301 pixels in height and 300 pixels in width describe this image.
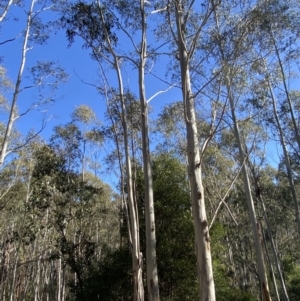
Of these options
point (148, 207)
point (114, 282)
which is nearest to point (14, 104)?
point (148, 207)

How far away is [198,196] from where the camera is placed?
3.61 m

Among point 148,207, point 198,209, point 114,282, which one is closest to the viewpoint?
point 198,209

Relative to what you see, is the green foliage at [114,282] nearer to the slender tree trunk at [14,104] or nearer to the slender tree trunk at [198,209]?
the slender tree trunk at [14,104]

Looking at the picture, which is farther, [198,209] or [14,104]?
[14,104]

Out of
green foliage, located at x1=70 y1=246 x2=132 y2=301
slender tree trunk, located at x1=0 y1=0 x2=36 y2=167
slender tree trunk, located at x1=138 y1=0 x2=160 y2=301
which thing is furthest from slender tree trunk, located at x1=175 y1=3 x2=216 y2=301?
green foliage, located at x1=70 y1=246 x2=132 y2=301

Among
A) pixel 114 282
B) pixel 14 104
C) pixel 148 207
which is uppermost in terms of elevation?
pixel 14 104

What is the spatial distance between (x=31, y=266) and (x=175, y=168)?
456 inches

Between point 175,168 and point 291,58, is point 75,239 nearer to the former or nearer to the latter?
point 175,168

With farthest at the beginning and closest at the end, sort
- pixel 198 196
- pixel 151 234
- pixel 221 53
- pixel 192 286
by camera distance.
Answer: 1. pixel 192 286
2. pixel 221 53
3. pixel 151 234
4. pixel 198 196

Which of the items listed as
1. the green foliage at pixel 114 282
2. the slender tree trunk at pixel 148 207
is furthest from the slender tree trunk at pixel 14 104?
the green foliage at pixel 114 282

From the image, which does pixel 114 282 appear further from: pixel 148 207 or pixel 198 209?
pixel 198 209

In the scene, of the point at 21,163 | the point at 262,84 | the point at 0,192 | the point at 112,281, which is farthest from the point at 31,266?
the point at 262,84

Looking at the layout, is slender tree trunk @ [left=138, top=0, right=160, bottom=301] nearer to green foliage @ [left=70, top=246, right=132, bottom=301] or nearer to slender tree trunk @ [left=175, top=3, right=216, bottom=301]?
slender tree trunk @ [left=175, top=3, right=216, bottom=301]

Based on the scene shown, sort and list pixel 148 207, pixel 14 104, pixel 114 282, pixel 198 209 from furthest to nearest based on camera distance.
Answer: pixel 114 282 → pixel 14 104 → pixel 148 207 → pixel 198 209
